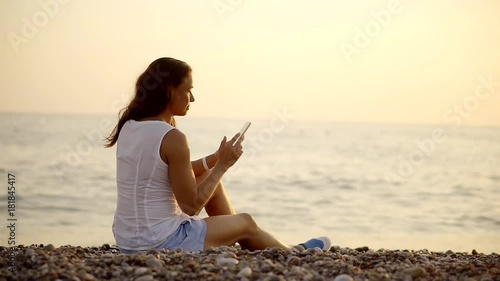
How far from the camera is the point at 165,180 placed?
17.4 ft

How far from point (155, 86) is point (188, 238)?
40.7 inches

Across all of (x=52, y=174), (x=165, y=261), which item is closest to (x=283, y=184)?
(x=52, y=174)

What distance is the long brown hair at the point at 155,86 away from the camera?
5.45 meters

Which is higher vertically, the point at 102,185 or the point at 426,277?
the point at 102,185

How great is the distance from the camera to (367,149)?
28.8 meters

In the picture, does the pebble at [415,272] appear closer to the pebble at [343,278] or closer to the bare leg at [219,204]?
the pebble at [343,278]

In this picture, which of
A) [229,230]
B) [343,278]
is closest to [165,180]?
[229,230]

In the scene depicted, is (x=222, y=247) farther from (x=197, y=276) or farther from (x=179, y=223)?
(x=197, y=276)

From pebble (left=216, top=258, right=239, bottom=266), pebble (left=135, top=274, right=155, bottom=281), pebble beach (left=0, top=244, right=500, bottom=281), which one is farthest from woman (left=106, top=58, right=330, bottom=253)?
pebble (left=135, top=274, right=155, bottom=281)

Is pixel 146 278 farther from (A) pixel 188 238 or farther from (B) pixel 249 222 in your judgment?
(B) pixel 249 222

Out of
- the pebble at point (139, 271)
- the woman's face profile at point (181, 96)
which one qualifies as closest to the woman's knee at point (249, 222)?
the woman's face profile at point (181, 96)

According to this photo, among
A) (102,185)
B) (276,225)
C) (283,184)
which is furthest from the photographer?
(283,184)

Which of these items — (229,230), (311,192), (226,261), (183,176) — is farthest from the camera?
(311,192)

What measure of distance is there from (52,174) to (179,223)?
43.9 feet
